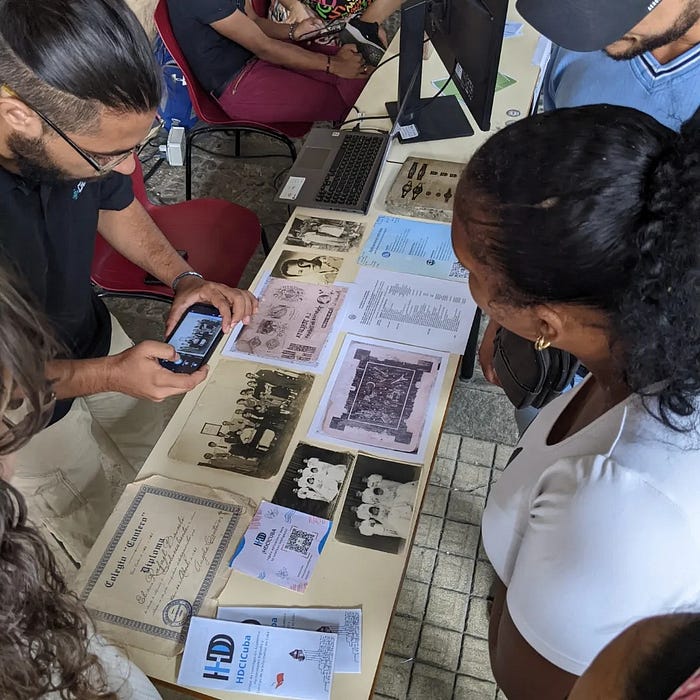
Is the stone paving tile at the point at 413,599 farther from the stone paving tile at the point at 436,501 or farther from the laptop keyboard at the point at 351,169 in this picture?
the laptop keyboard at the point at 351,169

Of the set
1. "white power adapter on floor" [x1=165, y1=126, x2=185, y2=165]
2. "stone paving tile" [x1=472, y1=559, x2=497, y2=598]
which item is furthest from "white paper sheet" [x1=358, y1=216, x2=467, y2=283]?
"white power adapter on floor" [x1=165, y1=126, x2=185, y2=165]

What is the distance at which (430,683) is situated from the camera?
1502 millimetres

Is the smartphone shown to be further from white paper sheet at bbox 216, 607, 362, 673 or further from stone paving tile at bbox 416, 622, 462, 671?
stone paving tile at bbox 416, 622, 462, 671

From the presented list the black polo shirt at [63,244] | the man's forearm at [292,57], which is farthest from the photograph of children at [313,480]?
the man's forearm at [292,57]

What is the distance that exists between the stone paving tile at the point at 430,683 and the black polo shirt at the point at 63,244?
41.5 inches

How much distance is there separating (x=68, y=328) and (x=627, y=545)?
1.19 meters

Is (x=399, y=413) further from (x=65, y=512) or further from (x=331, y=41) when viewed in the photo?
(x=331, y=41)

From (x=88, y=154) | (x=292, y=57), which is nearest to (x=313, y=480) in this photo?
(x=88, y=154)

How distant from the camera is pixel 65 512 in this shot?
1.37m

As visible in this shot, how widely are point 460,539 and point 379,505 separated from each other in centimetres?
82

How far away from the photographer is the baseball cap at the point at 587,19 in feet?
3.48

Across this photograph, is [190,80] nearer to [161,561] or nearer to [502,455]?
[502,455]

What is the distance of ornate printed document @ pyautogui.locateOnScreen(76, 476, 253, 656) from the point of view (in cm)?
90

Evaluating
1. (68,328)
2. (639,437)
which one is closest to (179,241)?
(68,328)
